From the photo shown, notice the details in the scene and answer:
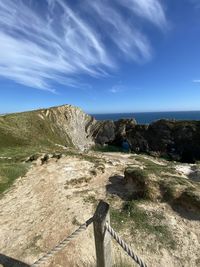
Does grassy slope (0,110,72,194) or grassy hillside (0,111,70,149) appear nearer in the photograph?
grassy slope (0,110,72,194)

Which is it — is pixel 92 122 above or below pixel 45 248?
below

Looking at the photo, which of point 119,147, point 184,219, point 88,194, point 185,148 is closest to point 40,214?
point 88,194

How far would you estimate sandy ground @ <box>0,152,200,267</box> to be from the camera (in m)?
13.4

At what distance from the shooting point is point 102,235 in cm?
788

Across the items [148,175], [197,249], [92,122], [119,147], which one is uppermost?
[148,175]

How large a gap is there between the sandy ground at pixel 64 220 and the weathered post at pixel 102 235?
197 inches

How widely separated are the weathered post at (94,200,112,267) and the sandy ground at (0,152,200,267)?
499cm

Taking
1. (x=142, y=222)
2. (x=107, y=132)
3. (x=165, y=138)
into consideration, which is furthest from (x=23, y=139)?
(x=107, y=132)

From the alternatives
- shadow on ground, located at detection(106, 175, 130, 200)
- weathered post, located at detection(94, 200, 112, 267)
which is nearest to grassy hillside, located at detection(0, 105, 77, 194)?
shadow on ground, located at detection(106, 175, 130, 200)

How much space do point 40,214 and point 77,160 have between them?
37.8 ft

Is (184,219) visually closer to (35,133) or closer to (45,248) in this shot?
(45,248)

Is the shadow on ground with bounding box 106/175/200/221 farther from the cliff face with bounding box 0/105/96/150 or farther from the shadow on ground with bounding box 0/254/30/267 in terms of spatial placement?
the cliff face with bounding box 0/105/96/150

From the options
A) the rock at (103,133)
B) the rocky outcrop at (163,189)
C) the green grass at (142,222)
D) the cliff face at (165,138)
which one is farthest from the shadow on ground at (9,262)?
the rock at (103,133)

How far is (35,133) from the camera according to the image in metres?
76.9
